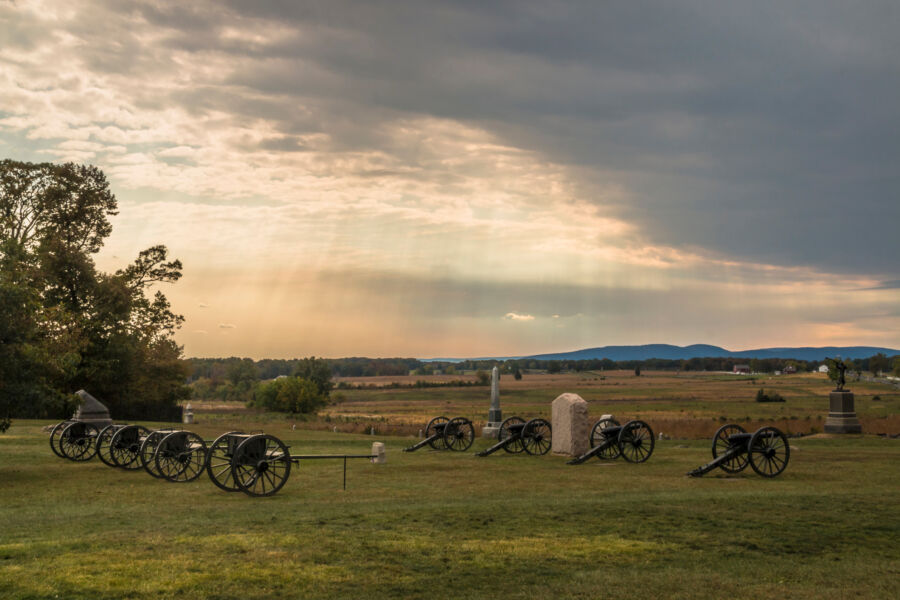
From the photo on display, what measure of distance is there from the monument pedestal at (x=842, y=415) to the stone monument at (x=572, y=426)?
13029mm

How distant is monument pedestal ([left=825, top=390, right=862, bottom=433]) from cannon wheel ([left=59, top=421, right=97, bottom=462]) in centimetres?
2804

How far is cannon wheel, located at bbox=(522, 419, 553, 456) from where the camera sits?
26.4 metres

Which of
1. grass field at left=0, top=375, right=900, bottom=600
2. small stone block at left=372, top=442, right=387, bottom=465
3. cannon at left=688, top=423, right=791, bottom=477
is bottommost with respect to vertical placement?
grass field at left=0, top=375, right=900, bottom=600

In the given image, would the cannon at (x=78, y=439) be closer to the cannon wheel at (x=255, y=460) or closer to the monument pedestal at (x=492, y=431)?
the cannon wheel at (x=255, y=460)

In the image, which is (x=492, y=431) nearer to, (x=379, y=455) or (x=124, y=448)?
(x=379, y=455)

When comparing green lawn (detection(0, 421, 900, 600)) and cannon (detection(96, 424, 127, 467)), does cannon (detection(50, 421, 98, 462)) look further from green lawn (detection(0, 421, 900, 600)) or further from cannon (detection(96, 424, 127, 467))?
green lawn (detection(0, 421, 900, 600))

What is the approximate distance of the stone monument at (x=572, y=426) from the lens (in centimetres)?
2496

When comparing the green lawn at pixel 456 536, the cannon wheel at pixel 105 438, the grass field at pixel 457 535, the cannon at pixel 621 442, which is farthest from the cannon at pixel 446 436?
the cannon wheel at pixel 105 438

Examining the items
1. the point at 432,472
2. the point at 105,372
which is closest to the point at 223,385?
the point at 105,372

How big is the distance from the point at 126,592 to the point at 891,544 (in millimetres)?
10954

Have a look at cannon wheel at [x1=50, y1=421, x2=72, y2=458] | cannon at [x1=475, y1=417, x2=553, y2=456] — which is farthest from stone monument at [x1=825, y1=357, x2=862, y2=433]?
cannon wheel at [x1=50, y1=421, x2=72, y2=458]

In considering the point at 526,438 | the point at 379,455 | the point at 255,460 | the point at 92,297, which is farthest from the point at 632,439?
the point at 92,297

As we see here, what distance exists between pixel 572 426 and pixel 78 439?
1540 cm

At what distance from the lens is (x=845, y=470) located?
2072 centimetres
